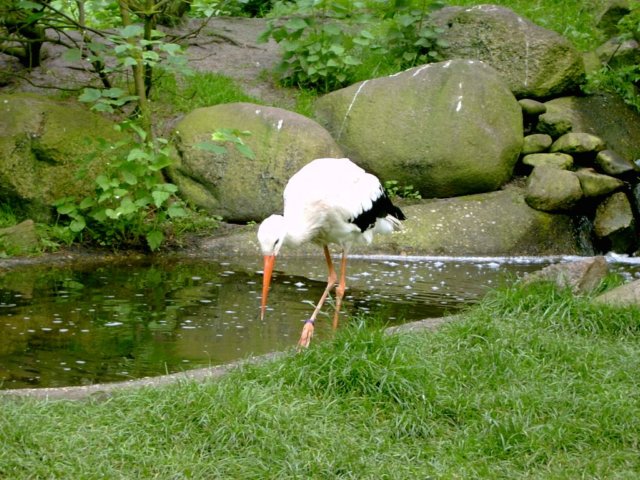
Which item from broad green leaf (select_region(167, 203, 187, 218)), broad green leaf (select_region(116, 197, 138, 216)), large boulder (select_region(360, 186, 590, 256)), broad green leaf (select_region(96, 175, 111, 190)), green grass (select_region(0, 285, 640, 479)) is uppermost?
green grass (select_region(0, 285, 640, 479))

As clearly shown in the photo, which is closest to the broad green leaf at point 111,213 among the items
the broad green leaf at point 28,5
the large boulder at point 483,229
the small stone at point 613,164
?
the broad green leaf at point 28,5

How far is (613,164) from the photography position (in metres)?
10.5

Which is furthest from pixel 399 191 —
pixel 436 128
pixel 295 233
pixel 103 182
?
pixel 295 233

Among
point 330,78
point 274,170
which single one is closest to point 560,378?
point 274,170

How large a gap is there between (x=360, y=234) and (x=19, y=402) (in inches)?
130

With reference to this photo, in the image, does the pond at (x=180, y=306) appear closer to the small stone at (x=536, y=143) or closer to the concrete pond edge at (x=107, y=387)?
the concrete pond edge at (x=107, y=387)

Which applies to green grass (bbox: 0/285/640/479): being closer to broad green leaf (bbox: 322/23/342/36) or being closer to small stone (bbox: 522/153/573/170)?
small stone (bbox: 522/153/573/170)

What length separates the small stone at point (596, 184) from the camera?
1011cm

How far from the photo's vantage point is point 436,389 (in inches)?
177

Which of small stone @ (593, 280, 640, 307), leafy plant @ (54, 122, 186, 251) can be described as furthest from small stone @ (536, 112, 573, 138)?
small stone @ (593, 280, 640, 307)

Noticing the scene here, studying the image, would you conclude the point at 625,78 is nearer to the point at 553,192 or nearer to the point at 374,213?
the point at 553,192

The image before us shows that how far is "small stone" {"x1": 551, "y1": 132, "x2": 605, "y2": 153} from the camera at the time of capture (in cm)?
1060

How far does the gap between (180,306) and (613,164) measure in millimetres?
5357

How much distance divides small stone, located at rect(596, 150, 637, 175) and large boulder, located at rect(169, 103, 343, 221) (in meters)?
2.79
